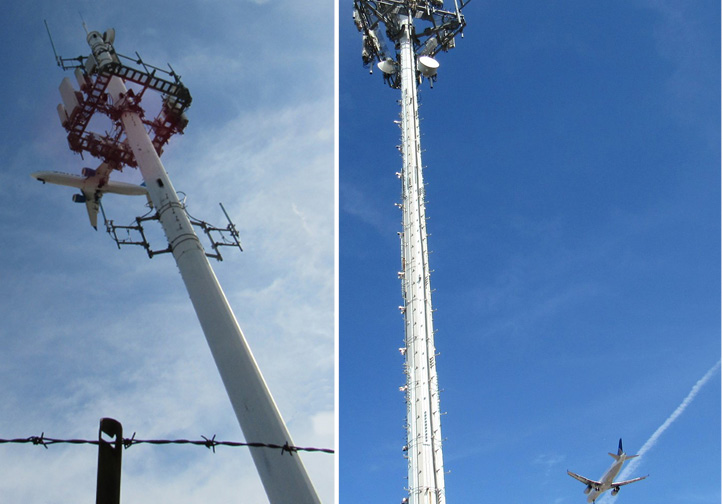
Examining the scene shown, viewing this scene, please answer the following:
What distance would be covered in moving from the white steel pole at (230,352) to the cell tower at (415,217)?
1580 cm

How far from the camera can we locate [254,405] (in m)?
16.5

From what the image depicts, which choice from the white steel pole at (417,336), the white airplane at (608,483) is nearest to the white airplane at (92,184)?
the white steel pole at (417,336)

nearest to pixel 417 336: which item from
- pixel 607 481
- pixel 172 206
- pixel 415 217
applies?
pixel 415 217

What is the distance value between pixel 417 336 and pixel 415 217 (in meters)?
7.66

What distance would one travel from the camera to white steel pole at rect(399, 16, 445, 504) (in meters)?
31.1

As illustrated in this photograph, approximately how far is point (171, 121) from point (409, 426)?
1799cm

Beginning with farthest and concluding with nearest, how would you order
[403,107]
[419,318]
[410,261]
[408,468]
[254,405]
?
[403,107] < [410,261] < [419,318] < [408,468] < [254,405]

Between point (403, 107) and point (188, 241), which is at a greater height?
point (403, 107)

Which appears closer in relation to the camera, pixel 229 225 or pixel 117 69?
pixel 229 225

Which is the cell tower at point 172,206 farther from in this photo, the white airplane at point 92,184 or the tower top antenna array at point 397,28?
the tower top antenna array at point 397,28

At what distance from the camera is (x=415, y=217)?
3909 cm

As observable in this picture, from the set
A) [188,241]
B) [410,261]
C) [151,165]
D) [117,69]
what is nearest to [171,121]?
[117,69]

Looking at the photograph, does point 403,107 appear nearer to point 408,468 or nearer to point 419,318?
point 419,318

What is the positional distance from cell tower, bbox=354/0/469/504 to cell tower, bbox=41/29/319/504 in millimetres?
14000
